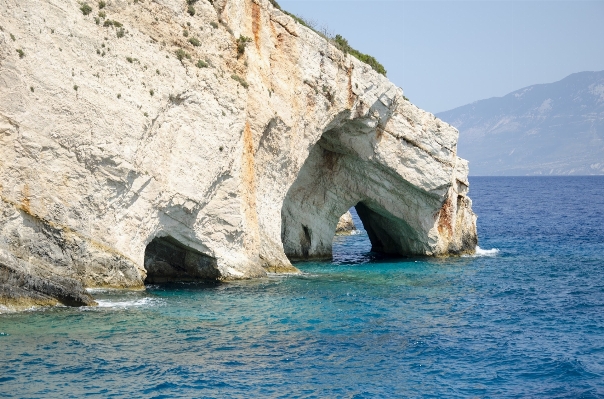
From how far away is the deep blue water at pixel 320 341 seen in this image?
18.0 m

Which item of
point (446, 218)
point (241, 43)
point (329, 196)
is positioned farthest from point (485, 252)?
point (241, 43)

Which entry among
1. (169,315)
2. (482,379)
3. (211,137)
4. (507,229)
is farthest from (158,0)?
(507,229)

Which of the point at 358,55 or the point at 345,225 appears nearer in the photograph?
the point at 358,55

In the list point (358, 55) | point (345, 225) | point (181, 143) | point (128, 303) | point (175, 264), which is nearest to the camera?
point (128, 303)

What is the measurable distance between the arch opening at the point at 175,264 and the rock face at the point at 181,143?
7cm

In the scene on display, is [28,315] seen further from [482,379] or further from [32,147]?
[482,379]

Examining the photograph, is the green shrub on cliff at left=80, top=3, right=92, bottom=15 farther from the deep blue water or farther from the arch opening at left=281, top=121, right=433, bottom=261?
the arch opening at left=281, top=121, right=433, bottom=261

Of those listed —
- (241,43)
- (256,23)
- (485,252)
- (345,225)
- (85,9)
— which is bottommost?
(485,252)

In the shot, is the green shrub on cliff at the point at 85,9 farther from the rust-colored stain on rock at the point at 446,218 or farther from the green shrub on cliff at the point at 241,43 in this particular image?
the rust-colored stain on rock at the point at 446,218

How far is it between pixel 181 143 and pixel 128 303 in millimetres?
7146

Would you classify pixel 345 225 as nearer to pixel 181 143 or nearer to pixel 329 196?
pixel 329 196

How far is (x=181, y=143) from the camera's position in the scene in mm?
29156

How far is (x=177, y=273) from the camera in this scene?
105 feet

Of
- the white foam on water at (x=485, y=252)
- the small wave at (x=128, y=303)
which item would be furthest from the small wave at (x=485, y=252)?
the small wave at (x=128, y=303)
